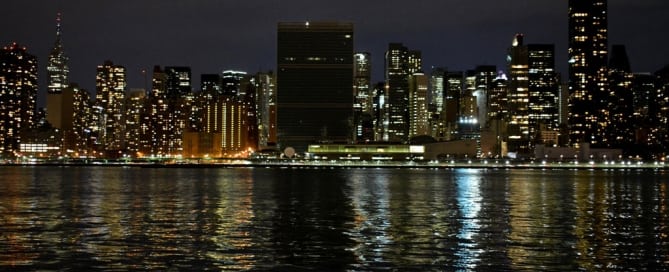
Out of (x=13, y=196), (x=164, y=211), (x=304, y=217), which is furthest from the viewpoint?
(x=13, y=196)

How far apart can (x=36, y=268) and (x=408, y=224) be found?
83.6 feet

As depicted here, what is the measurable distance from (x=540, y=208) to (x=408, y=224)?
2060 cm

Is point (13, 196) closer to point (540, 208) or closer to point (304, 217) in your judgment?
point (304, 217)

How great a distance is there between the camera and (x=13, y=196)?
8500cm

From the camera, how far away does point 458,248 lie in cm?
4209

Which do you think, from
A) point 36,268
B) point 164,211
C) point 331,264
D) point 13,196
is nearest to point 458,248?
point 331,264

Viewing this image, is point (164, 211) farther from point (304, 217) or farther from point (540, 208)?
point (540, 208)

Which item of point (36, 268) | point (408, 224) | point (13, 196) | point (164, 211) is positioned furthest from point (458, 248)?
point (13, 196)

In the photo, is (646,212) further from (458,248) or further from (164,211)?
(164,211)

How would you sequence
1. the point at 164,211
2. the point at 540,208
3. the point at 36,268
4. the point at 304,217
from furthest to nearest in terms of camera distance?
1. the point at 540,208
2. the point at 164,211
3. the point at 304,217
4. the point at 36,268

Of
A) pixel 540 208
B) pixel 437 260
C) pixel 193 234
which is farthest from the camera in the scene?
pixel 540 208

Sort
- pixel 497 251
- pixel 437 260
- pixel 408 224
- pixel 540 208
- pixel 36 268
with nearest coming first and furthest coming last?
pixel 36 268
pixel 437 260
pixel 497 251
pixel 408 224
pixel 540 208

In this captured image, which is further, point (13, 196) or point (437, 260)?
point (13, 196)

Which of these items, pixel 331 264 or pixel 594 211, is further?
pixel 594 211
